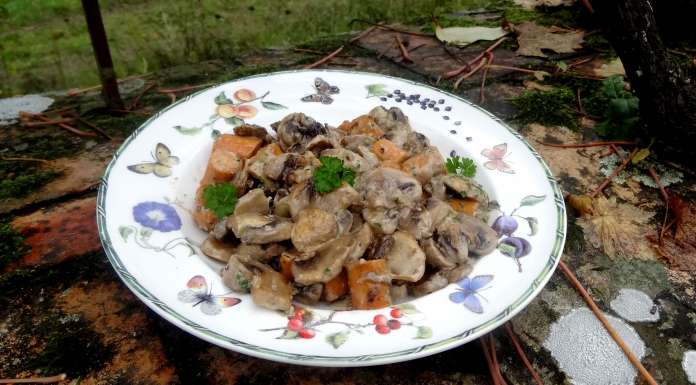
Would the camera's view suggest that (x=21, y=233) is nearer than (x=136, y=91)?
Yes

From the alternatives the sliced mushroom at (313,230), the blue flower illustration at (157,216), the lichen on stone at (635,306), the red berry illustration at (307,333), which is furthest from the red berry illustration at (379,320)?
the lichen on stone at (635,306)

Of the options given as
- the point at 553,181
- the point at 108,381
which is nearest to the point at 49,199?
the point at 108,381

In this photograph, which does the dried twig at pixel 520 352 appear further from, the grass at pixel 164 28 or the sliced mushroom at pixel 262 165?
the grass at pixel 164 28

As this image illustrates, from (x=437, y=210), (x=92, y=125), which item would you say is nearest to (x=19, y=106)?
(x=92, y=125)

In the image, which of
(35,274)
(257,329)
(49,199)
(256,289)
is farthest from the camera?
(49,199)

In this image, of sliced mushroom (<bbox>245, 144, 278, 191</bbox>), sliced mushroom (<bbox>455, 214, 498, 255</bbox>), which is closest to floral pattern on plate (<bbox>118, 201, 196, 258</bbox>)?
sliced mushroom (<bbox>245, 144, 278, 191</bbox>)

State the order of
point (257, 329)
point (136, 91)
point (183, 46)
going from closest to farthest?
point (257, 329), point (136, 91), point (183, 46)

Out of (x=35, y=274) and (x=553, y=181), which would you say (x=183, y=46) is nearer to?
(x=35, y=274)

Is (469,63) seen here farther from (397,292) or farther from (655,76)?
(397,292)
